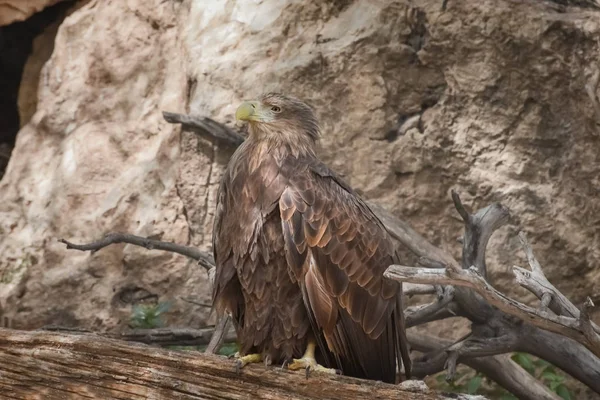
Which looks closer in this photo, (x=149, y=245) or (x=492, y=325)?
(x=492, y=325)

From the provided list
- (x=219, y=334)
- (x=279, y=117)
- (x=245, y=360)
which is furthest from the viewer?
(x=219, y=334)

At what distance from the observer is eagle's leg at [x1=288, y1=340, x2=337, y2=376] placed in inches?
153

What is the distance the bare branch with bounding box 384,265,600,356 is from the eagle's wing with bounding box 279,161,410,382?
64 cm

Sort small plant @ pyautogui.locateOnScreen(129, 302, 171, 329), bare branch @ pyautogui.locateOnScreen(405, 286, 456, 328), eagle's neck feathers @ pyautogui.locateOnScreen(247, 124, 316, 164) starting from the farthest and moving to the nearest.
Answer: small plant @ pyautogui.locateOnScreen(129, 302, 171, 329) < bare branch @ pyautogui.locateOnScreen(405, 286, 456, 328) < eagle's neck feathers @ pyautogui.locateOnScreen(247, 124, 316, 164)

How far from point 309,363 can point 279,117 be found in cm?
124

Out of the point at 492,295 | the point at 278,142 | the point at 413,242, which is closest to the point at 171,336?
the point at 278,142

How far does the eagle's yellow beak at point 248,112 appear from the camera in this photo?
4457 mm

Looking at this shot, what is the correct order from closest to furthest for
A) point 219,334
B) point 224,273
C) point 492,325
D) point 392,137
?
point 224,273 → point 219,334 → point 492,325 → point 392,137

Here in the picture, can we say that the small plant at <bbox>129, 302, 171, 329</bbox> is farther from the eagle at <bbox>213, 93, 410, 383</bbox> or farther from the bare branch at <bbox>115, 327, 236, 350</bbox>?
the eagle at <bbox>213, 93, 410, 383</bbox>

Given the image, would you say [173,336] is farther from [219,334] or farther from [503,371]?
[503,371]

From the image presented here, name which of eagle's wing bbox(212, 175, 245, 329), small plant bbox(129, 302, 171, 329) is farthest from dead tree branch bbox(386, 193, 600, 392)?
small plant bbox(129, 302, 171, 329)

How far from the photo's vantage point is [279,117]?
181 inches

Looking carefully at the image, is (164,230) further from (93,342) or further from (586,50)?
(586,50)

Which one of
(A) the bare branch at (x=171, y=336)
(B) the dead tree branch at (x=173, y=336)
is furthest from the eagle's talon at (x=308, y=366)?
(A) the bare branch at (x=171, y=336)
